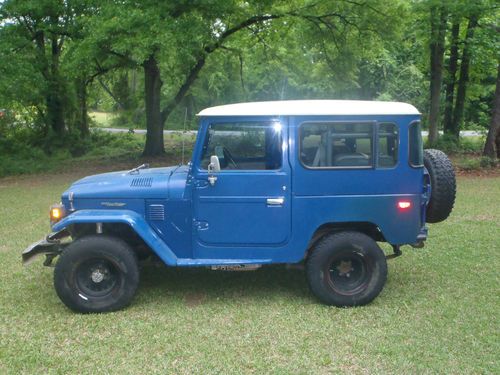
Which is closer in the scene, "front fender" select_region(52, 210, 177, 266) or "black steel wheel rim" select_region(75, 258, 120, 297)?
"front fender" select_region(52, 210, 177, 266)

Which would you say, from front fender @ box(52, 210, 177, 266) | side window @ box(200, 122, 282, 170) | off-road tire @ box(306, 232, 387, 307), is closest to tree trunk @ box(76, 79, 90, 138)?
front fender @ box(52, 210, 177, 266)

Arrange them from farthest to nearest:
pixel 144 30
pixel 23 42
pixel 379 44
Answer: pixel 379 44 → pixel 23 42 → pixel 144 30

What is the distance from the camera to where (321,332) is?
4801 millimetres

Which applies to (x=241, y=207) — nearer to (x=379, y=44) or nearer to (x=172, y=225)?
(x=172, y=225)

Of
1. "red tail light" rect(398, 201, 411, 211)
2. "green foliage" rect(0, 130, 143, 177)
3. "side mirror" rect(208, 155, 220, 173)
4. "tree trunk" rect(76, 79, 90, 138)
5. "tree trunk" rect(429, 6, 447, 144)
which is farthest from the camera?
"tree trunk" rect(76, 79, 90, 138)

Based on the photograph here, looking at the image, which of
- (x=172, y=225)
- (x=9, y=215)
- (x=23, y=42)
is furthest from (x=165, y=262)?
(x=23, y=42)

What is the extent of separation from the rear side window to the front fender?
2405 millimetres

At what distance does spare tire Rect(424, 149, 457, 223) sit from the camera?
5.49 m

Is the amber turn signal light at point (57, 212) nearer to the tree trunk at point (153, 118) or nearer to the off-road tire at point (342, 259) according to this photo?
the off-road tire at point (342, 259)

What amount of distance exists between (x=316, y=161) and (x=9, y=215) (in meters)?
7.20

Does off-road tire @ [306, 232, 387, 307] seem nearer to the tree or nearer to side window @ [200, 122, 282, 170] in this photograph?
side window @ [200, 122, 282, 170]

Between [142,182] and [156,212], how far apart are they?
36 cm

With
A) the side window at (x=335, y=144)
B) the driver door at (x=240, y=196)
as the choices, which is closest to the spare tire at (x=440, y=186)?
the side window at (x=335, y=144)

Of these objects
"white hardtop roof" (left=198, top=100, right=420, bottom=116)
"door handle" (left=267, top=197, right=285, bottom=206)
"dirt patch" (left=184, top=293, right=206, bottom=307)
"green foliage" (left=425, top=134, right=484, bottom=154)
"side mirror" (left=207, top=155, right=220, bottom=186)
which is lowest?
"green foliage" (left=425, top=134, right=484, bottom=154)
